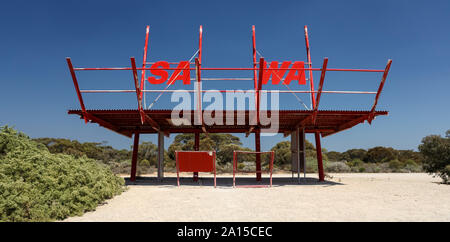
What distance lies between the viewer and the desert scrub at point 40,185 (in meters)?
6.18

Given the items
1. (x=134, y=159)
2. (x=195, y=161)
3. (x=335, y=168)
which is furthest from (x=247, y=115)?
(x=335, y=168)

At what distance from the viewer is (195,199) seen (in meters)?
9.05

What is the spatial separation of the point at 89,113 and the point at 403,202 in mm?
11992

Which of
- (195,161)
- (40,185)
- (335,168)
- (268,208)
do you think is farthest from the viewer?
(335,168)

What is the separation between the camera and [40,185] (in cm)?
723

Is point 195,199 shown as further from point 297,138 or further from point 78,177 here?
point 297,138

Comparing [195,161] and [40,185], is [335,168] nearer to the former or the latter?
[195,161]

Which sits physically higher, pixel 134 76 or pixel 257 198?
pixel 134 76

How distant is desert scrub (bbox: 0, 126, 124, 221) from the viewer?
6.18m

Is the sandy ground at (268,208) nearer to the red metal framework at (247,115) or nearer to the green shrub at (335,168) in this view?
the red metal framework at (247,115)

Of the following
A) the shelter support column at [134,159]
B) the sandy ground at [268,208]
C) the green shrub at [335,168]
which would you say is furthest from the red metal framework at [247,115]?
the green shrub at [335,168]

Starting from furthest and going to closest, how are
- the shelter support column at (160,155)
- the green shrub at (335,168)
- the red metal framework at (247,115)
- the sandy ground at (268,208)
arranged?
the green shrub at (335,168) < the shelter support column at (160,155) < the red metal framework at (247,115) < the sandy ground at (268,208)
